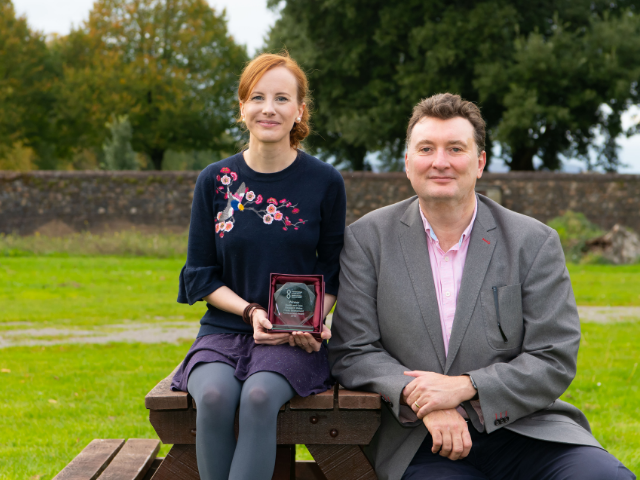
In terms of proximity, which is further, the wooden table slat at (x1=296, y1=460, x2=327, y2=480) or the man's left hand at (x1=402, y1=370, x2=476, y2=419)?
the wooden table slat at (x1=296, y1=460, x2=327, y2=480)

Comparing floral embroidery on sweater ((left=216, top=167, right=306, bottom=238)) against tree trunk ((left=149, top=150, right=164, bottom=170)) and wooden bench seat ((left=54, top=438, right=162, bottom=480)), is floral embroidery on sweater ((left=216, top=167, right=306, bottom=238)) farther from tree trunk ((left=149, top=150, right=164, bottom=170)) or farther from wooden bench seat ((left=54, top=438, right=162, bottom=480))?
tree trunk ((left=149, top=150, right=164, bottom=170))

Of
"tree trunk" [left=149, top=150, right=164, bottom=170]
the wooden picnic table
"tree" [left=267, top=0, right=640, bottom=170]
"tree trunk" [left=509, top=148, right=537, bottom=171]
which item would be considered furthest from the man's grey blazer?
"tree trunk" [left=149, top=150, right=164, bottom=170]

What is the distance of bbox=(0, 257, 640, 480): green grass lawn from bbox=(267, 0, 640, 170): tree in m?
11.4

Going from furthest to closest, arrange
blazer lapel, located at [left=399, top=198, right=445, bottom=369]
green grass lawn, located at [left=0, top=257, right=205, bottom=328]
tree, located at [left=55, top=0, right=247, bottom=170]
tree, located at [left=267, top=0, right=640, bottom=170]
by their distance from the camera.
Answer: tree, located at [left=55, top=0, right=247, bottom=170], tree, located at [left=267, top=0, right=640, bottom=170], green grass lawn, located at [left=0, top=257, right=205, bottom=328], blazer lapel, located at [left=399, top=198, right=445, bottom=369]

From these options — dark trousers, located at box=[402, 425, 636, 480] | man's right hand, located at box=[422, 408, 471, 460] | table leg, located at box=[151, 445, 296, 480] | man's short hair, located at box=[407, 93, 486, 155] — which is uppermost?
man's short hair, located at box=[407, 93, 486, 155]

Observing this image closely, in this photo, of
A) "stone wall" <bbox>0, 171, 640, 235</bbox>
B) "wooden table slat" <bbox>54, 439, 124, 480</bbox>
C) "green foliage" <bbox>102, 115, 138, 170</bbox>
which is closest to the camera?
"wooden table slat" <bbox>54, 439, 124, 480</bbox>

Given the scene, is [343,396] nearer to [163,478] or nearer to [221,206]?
[163,478]

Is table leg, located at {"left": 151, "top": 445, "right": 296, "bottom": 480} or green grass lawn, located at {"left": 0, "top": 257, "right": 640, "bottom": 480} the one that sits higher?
table leg, located at {"left": 151, "top": 445, "right": 296, "bottom": 480}

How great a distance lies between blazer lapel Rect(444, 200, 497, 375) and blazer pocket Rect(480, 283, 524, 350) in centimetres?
6

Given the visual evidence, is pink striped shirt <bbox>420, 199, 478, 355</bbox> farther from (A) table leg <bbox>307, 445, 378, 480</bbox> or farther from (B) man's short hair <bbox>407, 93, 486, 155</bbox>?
(A) table leg <bbox>307, 445, 378, 480</bbox>

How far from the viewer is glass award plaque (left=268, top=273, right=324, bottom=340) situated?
9.06 ft

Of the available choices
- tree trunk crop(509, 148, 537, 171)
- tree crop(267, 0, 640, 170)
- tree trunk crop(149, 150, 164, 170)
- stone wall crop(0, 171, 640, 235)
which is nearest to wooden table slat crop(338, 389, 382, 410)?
stone wall crop(0, 171, 640, 235)

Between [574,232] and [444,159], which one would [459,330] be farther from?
[574,232]

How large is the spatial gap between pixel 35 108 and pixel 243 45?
36.2 ft
